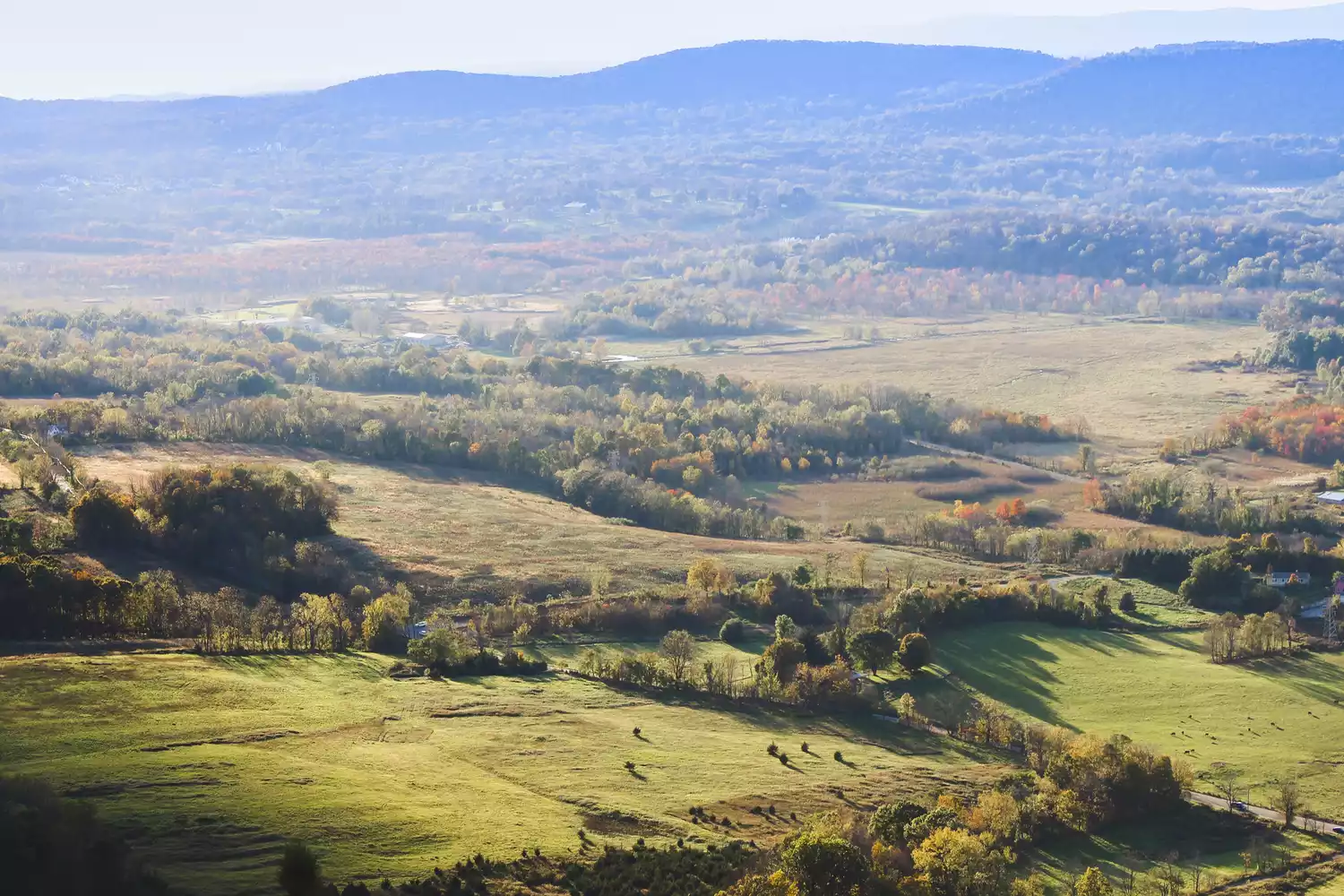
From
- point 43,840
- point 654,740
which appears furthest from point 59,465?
point 43,840

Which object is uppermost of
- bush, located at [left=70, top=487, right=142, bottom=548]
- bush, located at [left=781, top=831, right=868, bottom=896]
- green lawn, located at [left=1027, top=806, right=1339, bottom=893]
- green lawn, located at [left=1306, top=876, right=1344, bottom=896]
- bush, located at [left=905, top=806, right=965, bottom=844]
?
bush, located at [left=70, top=487, right=142, bottom=548]

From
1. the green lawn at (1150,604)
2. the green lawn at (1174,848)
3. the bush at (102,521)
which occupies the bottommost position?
the green lawn at (1150,604)

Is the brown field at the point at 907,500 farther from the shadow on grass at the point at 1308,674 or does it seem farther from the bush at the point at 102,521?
the bush at the point at 102,521

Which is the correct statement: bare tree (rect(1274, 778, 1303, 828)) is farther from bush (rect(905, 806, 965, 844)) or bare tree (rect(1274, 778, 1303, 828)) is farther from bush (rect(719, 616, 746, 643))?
bush (rect(719, 616, 746, 643))

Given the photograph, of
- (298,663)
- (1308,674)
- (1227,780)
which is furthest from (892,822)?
(1308,674)

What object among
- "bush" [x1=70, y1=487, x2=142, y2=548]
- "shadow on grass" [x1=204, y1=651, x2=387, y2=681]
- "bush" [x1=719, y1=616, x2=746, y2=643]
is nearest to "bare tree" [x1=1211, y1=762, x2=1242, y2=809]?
"bush" [x1=719, y1=616, x2=746, y2=643]

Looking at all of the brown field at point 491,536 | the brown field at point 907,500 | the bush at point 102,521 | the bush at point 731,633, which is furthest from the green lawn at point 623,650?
the brown field at point 907,500
